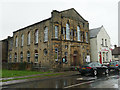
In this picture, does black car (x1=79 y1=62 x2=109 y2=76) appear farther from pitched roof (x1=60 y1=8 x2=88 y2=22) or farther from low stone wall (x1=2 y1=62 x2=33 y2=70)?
pitched roof (x1=60 y1=8 x2=88 y2=22)

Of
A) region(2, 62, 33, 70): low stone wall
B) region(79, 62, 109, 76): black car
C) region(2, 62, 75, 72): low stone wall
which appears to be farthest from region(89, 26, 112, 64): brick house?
region(2, 62, 33, 70): low stone wall

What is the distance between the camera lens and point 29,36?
27.1 metres

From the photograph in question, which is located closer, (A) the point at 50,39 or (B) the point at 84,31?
(A) the point at 50,39

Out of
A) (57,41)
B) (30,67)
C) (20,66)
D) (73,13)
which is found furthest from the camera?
(73,13)

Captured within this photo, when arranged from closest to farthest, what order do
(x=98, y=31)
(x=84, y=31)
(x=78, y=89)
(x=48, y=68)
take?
(x=78, y=89) < (x=48, y=68) < (x=84, y=31) < (x=98, y=31)

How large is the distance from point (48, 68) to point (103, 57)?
14892mm

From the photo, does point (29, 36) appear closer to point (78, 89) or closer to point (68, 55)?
point (68, 55)

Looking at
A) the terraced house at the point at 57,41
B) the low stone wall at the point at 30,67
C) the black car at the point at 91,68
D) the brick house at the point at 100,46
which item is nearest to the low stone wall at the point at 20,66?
the low stone wall at the point at 30,67

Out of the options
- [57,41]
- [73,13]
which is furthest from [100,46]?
[57,41]

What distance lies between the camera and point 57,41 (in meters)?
21.0

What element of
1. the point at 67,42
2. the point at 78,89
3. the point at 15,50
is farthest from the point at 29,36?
the point at 78,89

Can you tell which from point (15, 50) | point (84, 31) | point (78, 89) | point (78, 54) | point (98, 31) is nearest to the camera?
point (78, 89)

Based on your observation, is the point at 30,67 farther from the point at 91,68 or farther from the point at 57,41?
the point at 91,68

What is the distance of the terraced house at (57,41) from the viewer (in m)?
20.8
